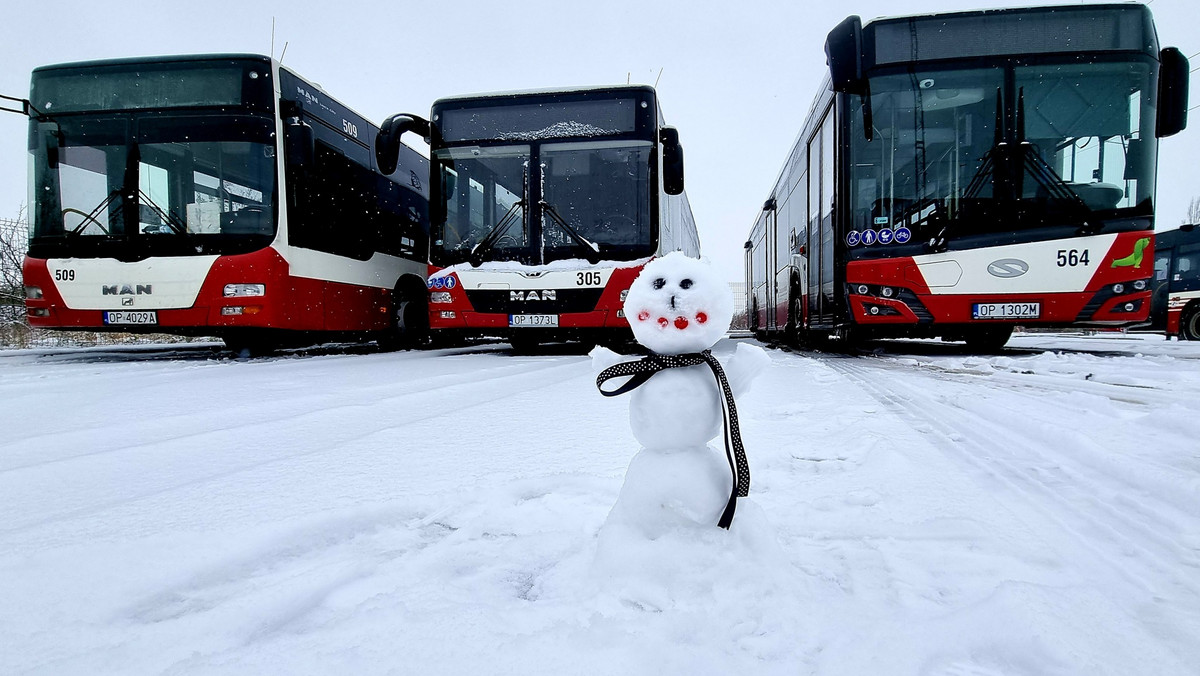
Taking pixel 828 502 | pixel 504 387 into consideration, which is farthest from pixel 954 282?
pixel 828 502

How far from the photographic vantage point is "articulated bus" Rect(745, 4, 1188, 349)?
515 centimetres

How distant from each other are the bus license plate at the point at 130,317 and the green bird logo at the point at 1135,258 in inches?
364

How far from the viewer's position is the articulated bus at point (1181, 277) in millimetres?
10562

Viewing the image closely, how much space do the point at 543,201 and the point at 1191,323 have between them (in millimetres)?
12579

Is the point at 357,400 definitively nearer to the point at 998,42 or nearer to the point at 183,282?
the point at 183,282

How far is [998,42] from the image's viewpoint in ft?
17.5

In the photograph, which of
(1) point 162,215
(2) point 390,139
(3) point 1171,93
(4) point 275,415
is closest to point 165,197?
(1) point 162,215

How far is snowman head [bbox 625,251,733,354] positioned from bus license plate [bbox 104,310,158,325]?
637 cm

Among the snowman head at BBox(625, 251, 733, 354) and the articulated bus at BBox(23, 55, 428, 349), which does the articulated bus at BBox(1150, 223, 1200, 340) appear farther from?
the articulated bus at BBox(23, 55, 428, 349)

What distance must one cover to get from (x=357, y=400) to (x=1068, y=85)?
672 cm

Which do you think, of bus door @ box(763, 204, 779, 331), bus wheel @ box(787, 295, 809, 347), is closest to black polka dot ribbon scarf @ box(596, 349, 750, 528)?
bus wheel @ box(787, 295, 809, 347)

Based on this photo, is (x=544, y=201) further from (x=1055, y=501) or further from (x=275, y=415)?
(x=1055, y=501)

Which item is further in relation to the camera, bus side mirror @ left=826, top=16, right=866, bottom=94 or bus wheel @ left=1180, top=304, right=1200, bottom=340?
bus wheel @ left=1180, top=304, right=1200, bottom=340

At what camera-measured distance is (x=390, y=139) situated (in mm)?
6352
